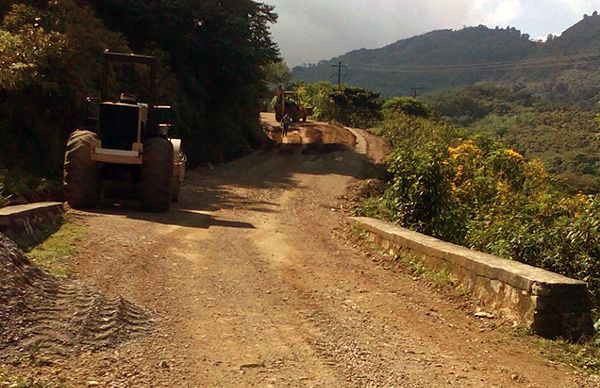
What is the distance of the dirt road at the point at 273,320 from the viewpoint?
436 centimetres

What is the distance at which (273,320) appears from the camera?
18.4 ft

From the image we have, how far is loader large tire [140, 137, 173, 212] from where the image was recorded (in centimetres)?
1201

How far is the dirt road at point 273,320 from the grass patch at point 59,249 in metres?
0.17

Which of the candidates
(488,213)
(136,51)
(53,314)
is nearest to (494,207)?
(488,213)

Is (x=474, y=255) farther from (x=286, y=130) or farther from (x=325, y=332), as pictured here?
(x=286, y=130)

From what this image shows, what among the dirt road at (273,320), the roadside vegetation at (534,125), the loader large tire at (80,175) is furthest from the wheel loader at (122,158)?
the roadside vegetation at (534,125)

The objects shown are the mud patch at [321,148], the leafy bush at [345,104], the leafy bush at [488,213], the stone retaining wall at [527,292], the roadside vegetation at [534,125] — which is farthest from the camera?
the roadside vegetation at [534,125]

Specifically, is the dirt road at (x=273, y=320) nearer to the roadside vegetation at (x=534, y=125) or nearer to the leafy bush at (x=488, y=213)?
the leafy bush at (x=488, y=213)

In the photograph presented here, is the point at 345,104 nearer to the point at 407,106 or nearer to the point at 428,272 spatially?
the point at 407,106

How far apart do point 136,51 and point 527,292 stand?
19654 mm

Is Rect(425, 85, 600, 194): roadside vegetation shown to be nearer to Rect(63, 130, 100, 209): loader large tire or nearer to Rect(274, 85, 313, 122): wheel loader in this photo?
Rect(274, 85, 313, 122): wheel loader

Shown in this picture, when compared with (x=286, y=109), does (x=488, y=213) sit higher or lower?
lower

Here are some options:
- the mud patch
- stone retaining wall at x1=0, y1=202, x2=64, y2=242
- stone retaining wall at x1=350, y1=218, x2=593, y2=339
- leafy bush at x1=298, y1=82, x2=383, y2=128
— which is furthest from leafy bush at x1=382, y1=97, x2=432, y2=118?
stone retaining wall at x1=350, y1=218, x2=593, y2=339

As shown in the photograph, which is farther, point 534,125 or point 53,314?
point 534,125
